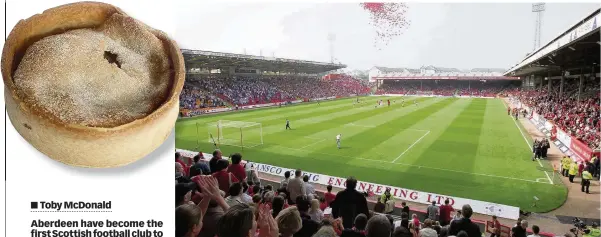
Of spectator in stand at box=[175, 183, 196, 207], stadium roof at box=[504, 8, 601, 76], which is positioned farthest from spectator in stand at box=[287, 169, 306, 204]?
stadium roof at box=[504, 8, 601, 76]

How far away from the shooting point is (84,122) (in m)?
1.90

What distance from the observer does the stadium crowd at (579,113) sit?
650 inches

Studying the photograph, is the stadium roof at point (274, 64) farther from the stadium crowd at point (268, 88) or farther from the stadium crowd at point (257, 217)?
the stadium crowd at point (257, 217)

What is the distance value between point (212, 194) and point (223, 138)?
60.8 ft

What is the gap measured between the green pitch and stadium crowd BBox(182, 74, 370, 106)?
11.6 metres

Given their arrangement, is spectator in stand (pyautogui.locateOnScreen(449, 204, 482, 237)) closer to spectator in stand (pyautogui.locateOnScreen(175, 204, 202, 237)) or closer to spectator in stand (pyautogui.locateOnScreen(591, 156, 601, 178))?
spectator in stand (pyautogui.locateOnScreen(175, 204, 202, 237))

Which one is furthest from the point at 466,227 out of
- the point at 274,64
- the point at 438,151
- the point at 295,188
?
the point at 274,64

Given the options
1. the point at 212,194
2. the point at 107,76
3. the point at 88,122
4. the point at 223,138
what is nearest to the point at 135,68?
the point at 107,76

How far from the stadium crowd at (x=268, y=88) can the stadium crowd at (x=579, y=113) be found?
2581 centimetres

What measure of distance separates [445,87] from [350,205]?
2874 inches

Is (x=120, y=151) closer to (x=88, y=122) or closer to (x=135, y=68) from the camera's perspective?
(x=88, y=122)

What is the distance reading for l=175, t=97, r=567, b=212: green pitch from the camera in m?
12.6

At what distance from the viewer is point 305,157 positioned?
1650 cm

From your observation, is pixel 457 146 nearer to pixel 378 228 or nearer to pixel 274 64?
pixel 378 228
